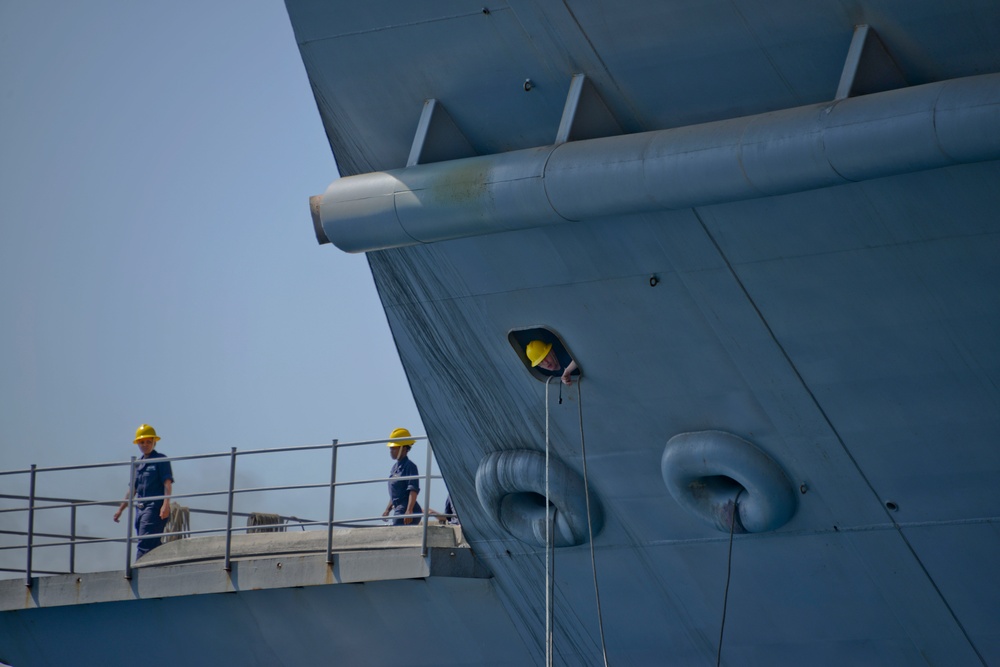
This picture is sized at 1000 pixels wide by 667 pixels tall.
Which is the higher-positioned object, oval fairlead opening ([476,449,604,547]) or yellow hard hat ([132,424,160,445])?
yellow hard hat ([132,424,160,445])

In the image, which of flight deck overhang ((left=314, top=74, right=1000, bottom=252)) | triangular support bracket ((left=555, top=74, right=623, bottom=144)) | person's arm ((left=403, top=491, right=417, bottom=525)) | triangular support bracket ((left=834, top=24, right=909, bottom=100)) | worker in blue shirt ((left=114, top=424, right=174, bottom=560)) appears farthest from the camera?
worker in blue shirt ((left=114, top=424, right=174, bottom=560))

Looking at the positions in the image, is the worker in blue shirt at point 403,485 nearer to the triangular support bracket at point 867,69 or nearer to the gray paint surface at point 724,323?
the gray paint surface at point 724,323

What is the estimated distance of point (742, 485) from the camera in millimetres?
8906

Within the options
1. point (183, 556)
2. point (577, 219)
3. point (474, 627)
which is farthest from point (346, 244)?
point (183, 556)

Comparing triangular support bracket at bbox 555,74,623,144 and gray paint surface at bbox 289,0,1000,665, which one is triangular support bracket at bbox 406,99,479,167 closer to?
gray paint surface at bbox 289,0,1000,665

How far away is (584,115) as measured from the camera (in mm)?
7992

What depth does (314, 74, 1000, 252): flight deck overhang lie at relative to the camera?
660 cm

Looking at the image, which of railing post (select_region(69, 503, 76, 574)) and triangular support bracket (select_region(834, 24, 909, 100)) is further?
railing post (select_region(69, 503, 76, 574))

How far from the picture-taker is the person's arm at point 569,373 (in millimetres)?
8992

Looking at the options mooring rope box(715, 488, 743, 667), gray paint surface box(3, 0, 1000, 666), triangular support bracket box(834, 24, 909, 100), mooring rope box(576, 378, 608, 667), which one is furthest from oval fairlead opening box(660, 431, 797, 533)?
triangular support bracket box(834, 24, 909, 100)

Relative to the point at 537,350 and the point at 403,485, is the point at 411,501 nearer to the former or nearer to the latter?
the point at 403,485

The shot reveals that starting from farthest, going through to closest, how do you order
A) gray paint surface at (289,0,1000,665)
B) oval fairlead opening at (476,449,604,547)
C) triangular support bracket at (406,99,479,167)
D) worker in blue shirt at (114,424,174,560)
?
1. worker in blue shirt at (114,424,174,560)
2. oval fairlead opening at (476,449,604,547)
3. triangular support bracket at (406,99,479,167)
4. gray paint surface at (289,0,1000,665)

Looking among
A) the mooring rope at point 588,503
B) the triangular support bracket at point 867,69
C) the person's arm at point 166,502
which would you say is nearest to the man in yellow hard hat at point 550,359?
the mooring rope at point 588,503

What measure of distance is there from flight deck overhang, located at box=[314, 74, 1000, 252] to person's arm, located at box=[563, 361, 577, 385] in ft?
→ 4.42
